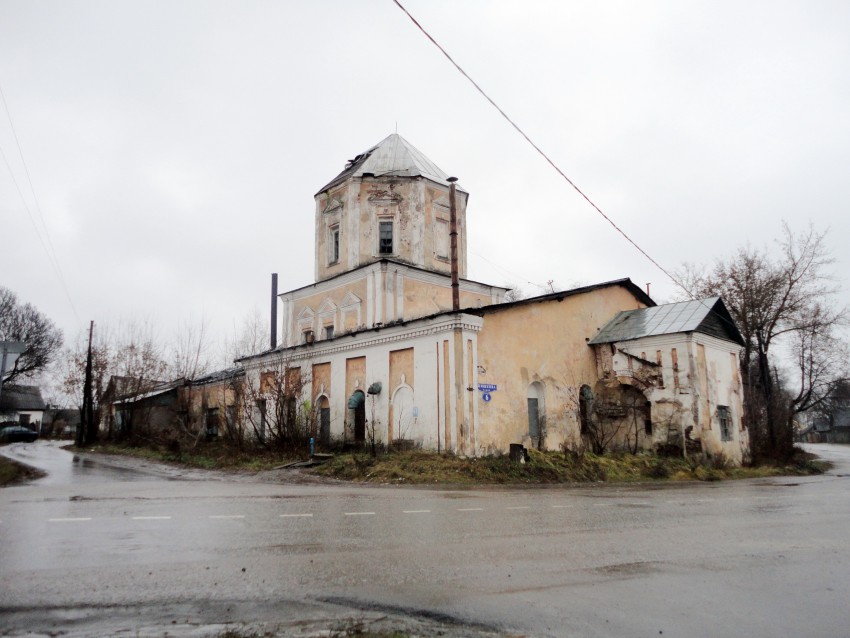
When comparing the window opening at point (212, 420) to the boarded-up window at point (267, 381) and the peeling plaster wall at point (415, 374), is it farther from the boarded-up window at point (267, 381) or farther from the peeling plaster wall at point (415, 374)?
the peeling plaster wall at point (415, 374)

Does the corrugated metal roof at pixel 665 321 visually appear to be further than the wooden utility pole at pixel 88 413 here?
No

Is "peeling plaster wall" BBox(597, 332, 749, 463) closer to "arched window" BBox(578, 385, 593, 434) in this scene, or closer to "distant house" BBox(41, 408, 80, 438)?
"arched window" BBox(578, 385, 593, 434)

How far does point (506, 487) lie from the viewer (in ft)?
51.0

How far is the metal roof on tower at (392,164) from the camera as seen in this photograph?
1090 inches

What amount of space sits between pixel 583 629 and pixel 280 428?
19.5 metres

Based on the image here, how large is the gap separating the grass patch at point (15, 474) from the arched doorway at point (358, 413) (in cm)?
996

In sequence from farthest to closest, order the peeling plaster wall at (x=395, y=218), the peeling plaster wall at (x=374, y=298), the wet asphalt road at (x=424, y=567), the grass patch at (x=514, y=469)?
the peeling plaster wall at (x=395, y=218)
the peeling plaster wall at (x=374, y=298)
the grass patch at (x=514, y=469)
the wet asphalt road at (x=424, y=567)

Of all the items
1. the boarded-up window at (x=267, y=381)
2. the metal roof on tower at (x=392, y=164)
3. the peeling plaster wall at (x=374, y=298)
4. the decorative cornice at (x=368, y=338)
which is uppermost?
the metal roof on tower at (x=392, y=164)

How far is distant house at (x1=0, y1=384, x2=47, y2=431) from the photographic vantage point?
6438 centimetres

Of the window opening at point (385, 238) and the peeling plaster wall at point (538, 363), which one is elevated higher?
the window opening at point (385, 238)

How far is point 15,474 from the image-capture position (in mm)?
16406

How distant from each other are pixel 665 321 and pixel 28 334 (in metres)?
55.4

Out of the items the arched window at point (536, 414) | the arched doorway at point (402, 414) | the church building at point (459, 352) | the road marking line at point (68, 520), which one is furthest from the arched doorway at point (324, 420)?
the road marking line at point (68, 520)

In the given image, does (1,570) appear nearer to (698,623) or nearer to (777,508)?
(698,623)
